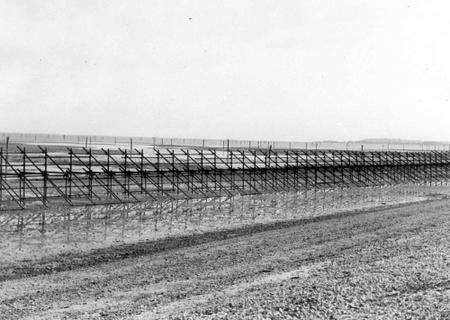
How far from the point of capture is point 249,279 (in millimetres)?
10367

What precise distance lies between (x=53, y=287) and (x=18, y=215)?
31.2ft

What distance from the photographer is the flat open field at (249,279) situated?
8289 mm

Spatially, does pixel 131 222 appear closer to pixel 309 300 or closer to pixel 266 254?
pixel 266 254

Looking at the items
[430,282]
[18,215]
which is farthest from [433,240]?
[18,215]

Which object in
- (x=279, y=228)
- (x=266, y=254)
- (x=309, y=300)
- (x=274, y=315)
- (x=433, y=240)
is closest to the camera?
(x=274, y=315)

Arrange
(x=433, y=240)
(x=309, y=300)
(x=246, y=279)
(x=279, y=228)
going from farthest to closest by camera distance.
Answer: (x=279, y=228)
(x=433, y=240)
(x=246, y=279)
(x=309, y=300)

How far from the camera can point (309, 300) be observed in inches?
343

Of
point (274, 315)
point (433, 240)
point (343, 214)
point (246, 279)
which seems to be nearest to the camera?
point (274, 315)

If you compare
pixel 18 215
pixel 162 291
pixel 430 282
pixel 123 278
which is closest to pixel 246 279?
pixel 162 291

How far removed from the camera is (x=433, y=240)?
14.3 metres

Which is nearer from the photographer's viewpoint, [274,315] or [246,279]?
[274,315]

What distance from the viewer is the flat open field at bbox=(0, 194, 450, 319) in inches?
326

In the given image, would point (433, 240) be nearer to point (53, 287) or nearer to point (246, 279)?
point (246, 279)

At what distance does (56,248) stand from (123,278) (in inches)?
147
